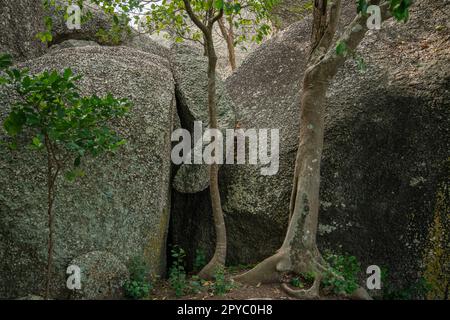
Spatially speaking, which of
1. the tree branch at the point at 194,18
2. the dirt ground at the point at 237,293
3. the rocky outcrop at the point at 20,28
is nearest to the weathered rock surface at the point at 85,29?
the rocky outcrop at the point at 20,28

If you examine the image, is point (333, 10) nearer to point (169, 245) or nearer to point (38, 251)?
point (169, 245)

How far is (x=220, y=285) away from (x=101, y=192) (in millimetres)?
1914

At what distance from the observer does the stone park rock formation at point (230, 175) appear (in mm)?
5914

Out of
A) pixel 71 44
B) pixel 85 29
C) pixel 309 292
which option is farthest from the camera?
pixel 85 29

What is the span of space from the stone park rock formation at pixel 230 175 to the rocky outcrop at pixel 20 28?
3 centimetres

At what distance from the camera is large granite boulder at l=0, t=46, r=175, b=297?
573cm

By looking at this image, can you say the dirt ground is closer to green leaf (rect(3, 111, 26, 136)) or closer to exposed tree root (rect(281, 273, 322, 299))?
exposed tree root (rect(281, 273, 322, 299))

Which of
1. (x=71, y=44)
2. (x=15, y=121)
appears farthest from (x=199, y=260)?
(x=71, y=44)

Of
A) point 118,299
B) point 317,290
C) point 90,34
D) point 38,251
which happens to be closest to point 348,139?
point 317,290

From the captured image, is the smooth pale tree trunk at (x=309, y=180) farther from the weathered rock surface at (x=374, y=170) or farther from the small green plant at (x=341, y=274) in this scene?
the weathered rock surface at (x=374, y=170)

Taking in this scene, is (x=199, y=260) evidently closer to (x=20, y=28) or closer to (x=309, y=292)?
(x=309, y=292)

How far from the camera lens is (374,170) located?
7172 millimetres

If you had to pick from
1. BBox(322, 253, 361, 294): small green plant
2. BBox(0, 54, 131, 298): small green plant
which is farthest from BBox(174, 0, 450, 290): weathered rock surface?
BBox(0, 54, 131, 298): small green plant

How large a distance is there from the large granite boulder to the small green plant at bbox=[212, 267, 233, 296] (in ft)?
3.17
